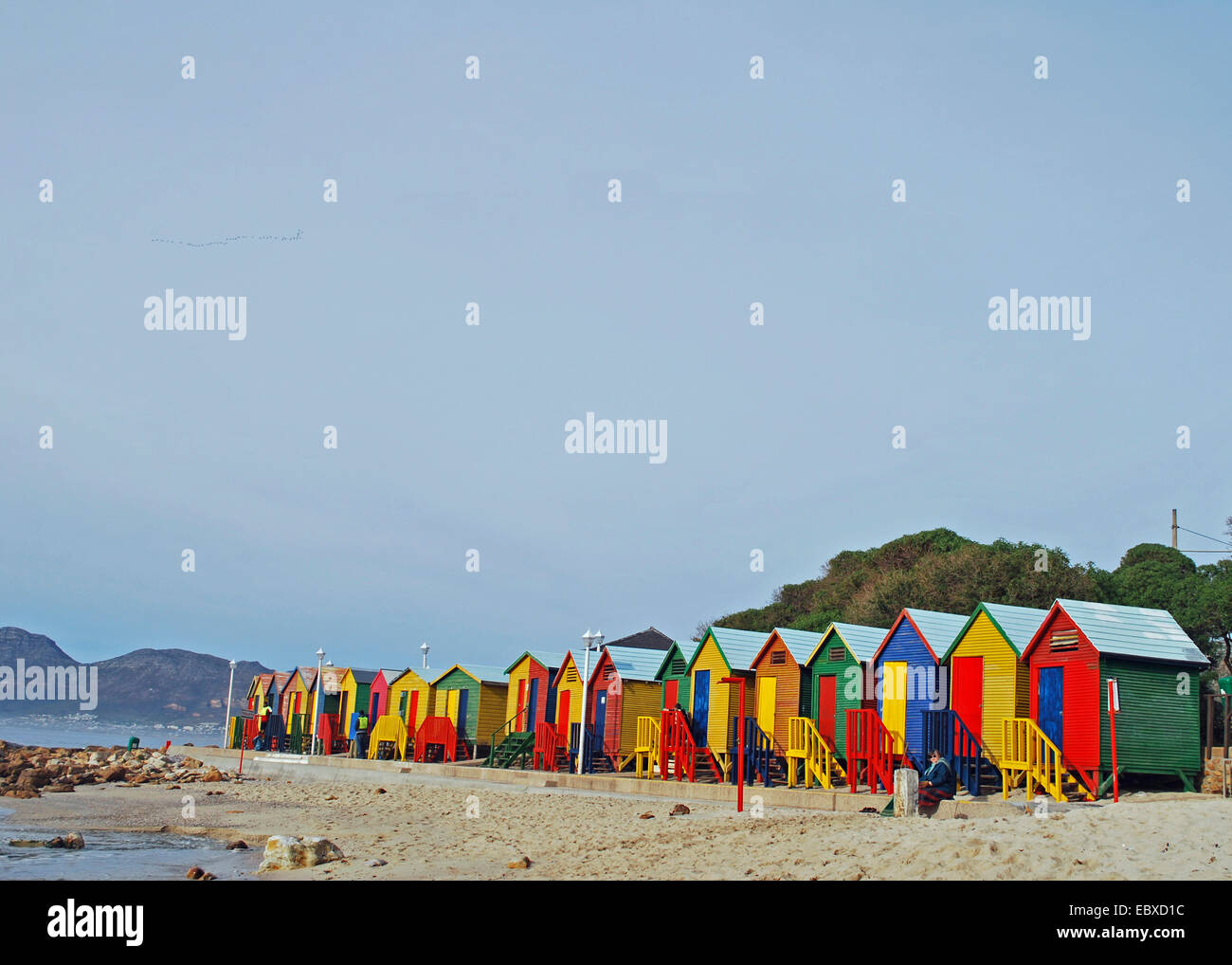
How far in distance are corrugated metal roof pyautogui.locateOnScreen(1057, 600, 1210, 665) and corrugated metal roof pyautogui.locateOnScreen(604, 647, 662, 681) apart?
52.1 ft

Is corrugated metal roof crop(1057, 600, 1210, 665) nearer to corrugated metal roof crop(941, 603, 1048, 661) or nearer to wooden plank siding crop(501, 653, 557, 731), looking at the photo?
corrugated metal roof crop(941, 603, 1048, 661)

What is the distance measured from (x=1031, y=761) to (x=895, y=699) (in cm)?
551

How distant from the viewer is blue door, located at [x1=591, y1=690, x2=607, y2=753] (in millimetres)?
36531

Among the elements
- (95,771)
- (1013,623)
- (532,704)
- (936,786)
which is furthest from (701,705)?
(95,771)

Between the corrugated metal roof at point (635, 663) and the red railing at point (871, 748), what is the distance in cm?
1082

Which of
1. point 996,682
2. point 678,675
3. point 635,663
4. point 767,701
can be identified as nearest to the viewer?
point 996,682

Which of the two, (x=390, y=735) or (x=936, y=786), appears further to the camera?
(x=390, y=735)

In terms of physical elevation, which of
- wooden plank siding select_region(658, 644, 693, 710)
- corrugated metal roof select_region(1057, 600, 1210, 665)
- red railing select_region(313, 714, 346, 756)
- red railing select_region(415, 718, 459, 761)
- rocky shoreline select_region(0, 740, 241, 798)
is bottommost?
rocky shoreline select_region(0, 740, 241, 798)

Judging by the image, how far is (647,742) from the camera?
32.3 m

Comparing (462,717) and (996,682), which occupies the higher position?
(996,682)

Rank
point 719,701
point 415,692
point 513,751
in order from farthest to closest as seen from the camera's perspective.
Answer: point 415,692 < point 513,751 < point 719,701

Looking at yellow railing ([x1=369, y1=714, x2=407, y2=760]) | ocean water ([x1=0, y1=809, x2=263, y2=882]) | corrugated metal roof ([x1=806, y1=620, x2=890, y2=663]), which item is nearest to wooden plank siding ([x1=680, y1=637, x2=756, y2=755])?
corrugated metal roof ([x1=806, y1=620, x2=890, y2=663])

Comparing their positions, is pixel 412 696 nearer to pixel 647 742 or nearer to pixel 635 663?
pixel 635 663
